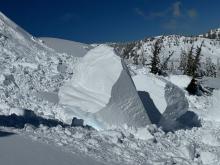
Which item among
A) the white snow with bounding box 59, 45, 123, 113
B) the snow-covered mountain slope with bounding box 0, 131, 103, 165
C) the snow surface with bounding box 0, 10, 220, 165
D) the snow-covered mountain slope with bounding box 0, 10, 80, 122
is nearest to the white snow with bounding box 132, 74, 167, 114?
the snow surface with bounding box 0, 10, 220, 165

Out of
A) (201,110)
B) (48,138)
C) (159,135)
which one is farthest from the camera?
(201,110)

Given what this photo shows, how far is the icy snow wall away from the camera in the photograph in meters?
14.0

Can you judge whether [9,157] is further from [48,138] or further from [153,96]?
[153,96]

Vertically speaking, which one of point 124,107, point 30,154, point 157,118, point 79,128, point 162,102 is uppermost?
point 162,102

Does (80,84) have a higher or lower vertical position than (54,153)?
higher

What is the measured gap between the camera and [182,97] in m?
16.4

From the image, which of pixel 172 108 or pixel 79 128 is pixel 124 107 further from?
pixel 79 128

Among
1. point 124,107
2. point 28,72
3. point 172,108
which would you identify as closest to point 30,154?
point 124,107

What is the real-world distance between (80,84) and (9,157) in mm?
8154

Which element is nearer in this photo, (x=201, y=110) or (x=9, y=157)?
(x=9, y=157)

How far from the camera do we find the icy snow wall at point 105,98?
1395 cm

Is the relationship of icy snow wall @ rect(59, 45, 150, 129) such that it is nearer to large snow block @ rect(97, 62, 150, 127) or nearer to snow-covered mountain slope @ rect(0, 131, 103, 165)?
large snow block @ rect(97, 62, 150, 127)

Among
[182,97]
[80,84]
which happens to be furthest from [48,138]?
[182,97]

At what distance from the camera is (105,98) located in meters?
14.2
